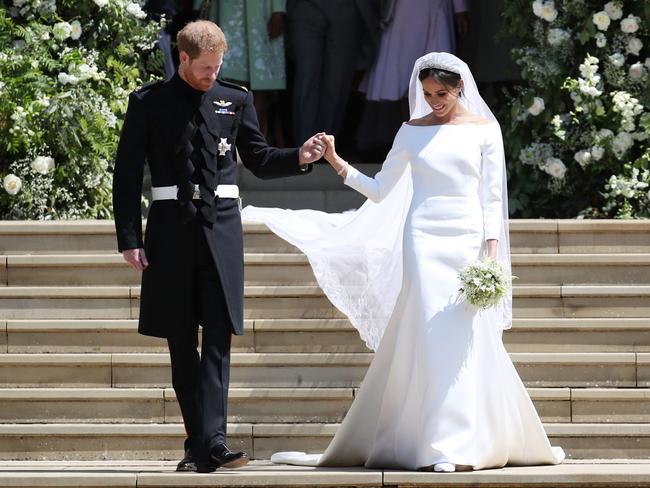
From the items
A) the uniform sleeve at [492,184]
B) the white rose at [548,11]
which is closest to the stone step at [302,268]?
the uniform sleeve at [492,184]

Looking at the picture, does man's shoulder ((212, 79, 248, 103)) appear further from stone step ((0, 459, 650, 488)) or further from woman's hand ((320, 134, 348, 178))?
stone step ((0, 459, 650, 488))

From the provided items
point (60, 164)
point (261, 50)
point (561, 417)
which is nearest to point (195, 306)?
point (561, 417)

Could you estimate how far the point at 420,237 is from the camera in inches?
268

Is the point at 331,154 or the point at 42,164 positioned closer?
the point at 331,154

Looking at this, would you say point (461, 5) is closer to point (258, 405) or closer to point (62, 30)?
point (62, 30)

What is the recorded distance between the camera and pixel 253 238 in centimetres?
848

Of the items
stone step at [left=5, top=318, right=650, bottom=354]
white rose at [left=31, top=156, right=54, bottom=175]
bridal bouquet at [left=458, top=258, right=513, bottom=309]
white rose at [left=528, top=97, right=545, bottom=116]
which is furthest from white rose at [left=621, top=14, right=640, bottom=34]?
bridal bouquet at [left=458, top=258, right=513, bottom=309]

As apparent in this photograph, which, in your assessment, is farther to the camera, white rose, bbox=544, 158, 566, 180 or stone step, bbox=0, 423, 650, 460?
white rose, bbox=544, 158, 566, 180

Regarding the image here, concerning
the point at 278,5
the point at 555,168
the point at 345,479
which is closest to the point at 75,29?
the point at 278,5

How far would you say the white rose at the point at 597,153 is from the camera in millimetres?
9695

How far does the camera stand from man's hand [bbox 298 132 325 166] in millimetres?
6668

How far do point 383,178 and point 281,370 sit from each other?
1214 mm

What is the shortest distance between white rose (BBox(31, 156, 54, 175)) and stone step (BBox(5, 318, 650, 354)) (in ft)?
5.81

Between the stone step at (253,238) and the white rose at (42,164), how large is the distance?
3.34 feet
